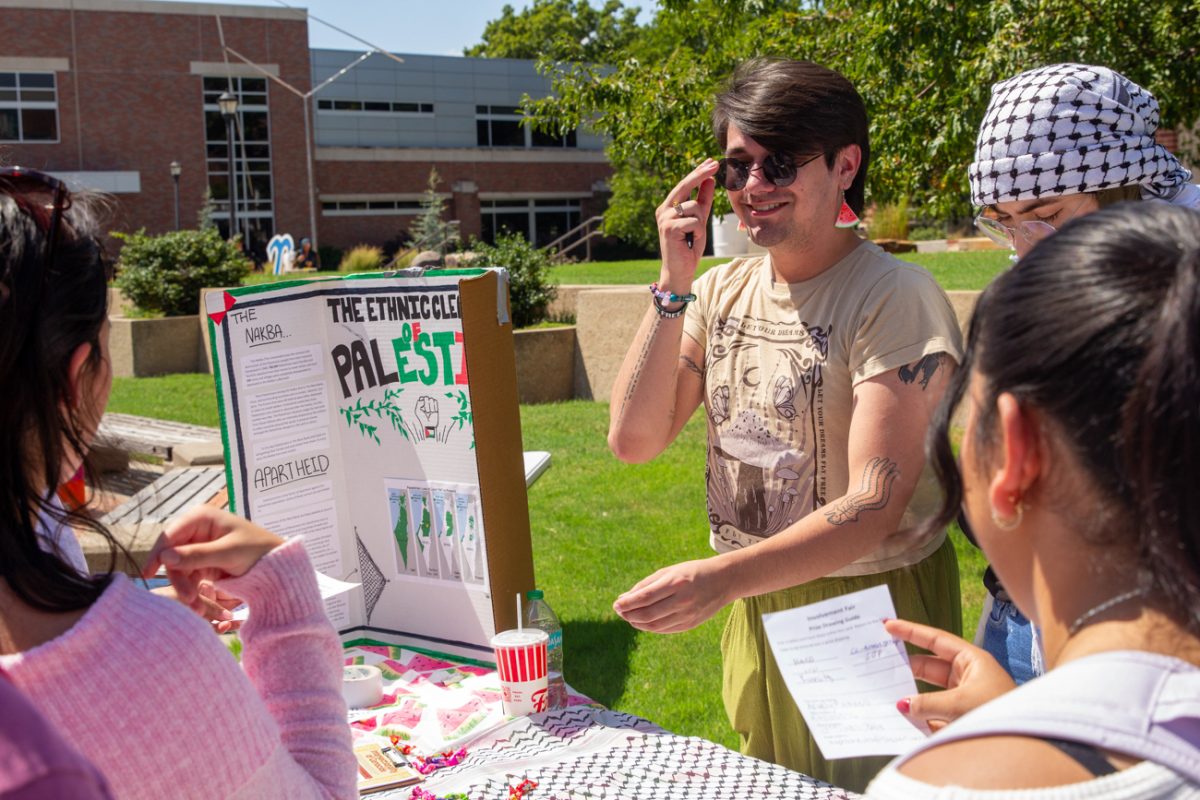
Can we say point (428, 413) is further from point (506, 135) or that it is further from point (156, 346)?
point (506, 135)

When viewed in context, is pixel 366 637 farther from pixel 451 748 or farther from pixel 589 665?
pixel 589 665

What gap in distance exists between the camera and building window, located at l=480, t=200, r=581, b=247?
143 feet

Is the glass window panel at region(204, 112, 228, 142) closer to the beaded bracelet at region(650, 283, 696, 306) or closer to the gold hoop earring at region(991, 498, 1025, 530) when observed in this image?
the beaded bracelet at region(650, 283, 696, 306)

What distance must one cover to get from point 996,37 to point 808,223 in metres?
3.65

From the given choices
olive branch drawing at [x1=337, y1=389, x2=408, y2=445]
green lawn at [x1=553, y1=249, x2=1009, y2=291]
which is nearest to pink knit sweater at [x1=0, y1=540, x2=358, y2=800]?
olive branch drawing at [x1=337, y1=389, x2=408, y2=445]

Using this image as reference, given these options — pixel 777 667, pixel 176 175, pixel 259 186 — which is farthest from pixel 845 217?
pixel 259 186

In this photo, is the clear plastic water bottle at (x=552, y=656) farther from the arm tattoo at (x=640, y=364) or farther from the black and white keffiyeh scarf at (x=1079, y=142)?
the black and white keffiyeh scarf at (x=1079, y=142)

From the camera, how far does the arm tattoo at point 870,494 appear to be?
215cm

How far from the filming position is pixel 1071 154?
210cm

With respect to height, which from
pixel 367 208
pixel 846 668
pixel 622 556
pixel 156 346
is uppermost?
pixel 367 208

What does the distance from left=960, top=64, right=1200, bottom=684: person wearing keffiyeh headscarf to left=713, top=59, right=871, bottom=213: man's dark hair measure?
292 millimetres

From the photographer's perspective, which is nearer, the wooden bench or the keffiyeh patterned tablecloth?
the keffiyeh patterned tablecloth

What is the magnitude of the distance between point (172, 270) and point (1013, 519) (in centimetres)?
1429

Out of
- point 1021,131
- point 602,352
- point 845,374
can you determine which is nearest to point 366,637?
point 845,374
